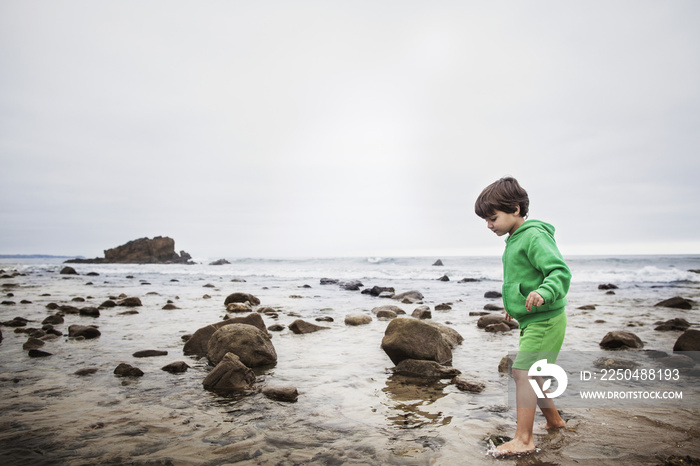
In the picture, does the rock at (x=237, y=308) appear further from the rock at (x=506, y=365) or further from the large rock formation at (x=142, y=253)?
the large rock formation at (x=142, y=253)

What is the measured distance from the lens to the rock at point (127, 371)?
4.45 m

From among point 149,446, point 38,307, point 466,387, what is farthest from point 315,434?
point 38,307

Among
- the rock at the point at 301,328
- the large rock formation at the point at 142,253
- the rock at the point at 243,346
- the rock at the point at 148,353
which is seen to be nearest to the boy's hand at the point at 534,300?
the rock at the point at 243,346

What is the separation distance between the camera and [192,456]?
8.29 ft

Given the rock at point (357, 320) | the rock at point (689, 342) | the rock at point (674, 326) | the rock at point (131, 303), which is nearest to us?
the rock at point (689, 342)

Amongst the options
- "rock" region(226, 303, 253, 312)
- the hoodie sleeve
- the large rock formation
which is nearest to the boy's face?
the hoodie sleeve

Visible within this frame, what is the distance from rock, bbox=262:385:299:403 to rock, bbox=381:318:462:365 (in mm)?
1660

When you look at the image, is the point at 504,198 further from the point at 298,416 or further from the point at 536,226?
the point at 298,416

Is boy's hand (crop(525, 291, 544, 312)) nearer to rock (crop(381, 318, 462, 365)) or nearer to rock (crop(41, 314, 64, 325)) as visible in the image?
rock (crop(381, 318, 462, 365))

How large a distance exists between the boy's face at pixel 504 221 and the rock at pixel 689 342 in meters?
4.37

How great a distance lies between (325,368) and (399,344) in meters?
1.03

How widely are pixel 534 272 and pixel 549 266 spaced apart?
0.76 ft

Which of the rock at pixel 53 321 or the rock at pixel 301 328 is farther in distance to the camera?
the rock at pixel 53 321

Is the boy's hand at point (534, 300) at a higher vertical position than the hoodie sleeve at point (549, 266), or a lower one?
lower
